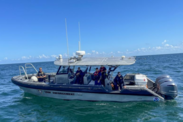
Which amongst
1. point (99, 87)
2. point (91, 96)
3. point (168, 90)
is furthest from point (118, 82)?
point (168, 90)

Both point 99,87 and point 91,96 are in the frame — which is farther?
point 91,96

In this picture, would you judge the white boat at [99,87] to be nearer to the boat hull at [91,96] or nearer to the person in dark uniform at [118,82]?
the boat hull at [91,96]

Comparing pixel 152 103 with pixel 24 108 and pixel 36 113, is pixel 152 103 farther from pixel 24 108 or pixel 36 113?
pixel 24 108

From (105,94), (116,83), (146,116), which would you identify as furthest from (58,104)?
(146,116)

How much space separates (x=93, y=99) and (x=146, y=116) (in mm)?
2754

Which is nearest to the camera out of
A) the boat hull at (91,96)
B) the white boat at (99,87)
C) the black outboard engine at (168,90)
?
the black outboard engine at (168,90)

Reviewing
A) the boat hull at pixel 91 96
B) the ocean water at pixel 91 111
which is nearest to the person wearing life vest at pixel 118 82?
the boat hull at pixel 91 96

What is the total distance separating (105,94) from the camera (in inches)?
297

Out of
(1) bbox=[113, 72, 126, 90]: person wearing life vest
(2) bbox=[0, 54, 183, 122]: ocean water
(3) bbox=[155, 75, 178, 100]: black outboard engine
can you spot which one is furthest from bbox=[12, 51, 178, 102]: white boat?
(2) bbox=[0, 54, 183, 122]: ocean water

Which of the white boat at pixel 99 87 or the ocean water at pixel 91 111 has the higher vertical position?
the white boat at pixel 99 87

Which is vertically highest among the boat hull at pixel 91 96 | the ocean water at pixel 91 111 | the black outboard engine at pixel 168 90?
the black outboard engine at pixel 168 90

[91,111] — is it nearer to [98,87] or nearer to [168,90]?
[98,87]

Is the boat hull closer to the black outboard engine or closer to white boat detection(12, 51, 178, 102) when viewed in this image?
white boat detection(12, 51, 178, 102)

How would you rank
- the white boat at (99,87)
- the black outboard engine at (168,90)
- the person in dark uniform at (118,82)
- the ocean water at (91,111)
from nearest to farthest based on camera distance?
the ocean water at (91,111) → the black outboard engine at (168,90) → the white boat at (99,87) → the person in dark uniform at (118,82)
